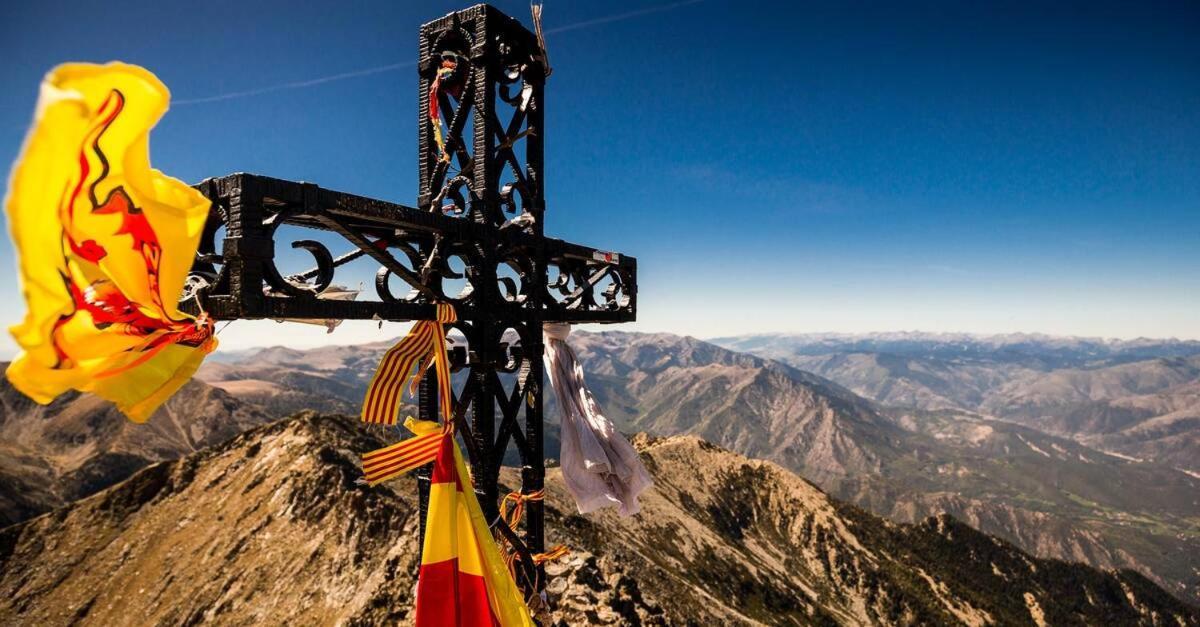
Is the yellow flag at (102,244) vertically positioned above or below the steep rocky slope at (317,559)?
above

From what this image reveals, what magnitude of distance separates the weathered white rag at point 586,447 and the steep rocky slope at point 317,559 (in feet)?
19.7

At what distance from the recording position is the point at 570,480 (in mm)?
5836

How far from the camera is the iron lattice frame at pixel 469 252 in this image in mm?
3139

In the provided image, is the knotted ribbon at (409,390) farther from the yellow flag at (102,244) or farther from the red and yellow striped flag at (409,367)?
the yellow flag at (102,244)

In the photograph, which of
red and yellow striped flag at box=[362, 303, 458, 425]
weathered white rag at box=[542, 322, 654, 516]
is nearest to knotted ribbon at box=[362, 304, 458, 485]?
red and yellow striped flag at box=[362, 303, 458, 425]

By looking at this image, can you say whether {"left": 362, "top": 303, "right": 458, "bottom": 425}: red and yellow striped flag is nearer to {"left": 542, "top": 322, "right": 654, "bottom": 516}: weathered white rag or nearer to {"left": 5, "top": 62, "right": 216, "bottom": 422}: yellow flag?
{"left": 5, "top": 62, "right": 216, "bottom": 422}: yellow flag

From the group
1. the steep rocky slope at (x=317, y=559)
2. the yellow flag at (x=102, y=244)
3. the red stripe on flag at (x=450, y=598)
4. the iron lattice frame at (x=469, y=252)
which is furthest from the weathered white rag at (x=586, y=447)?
the steep rocky slope at (x=317, y=559)

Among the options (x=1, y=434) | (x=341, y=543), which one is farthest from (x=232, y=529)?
(x=1, y=434)

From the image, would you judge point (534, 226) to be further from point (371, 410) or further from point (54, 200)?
point (54, 200)

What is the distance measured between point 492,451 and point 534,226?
6.99ft

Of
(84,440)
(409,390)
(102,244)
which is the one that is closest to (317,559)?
(409,390)

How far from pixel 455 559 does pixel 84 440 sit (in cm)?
17956

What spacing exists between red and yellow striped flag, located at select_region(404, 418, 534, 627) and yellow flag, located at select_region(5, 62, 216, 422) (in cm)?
172

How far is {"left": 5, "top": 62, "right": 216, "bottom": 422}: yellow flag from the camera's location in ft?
7.71
